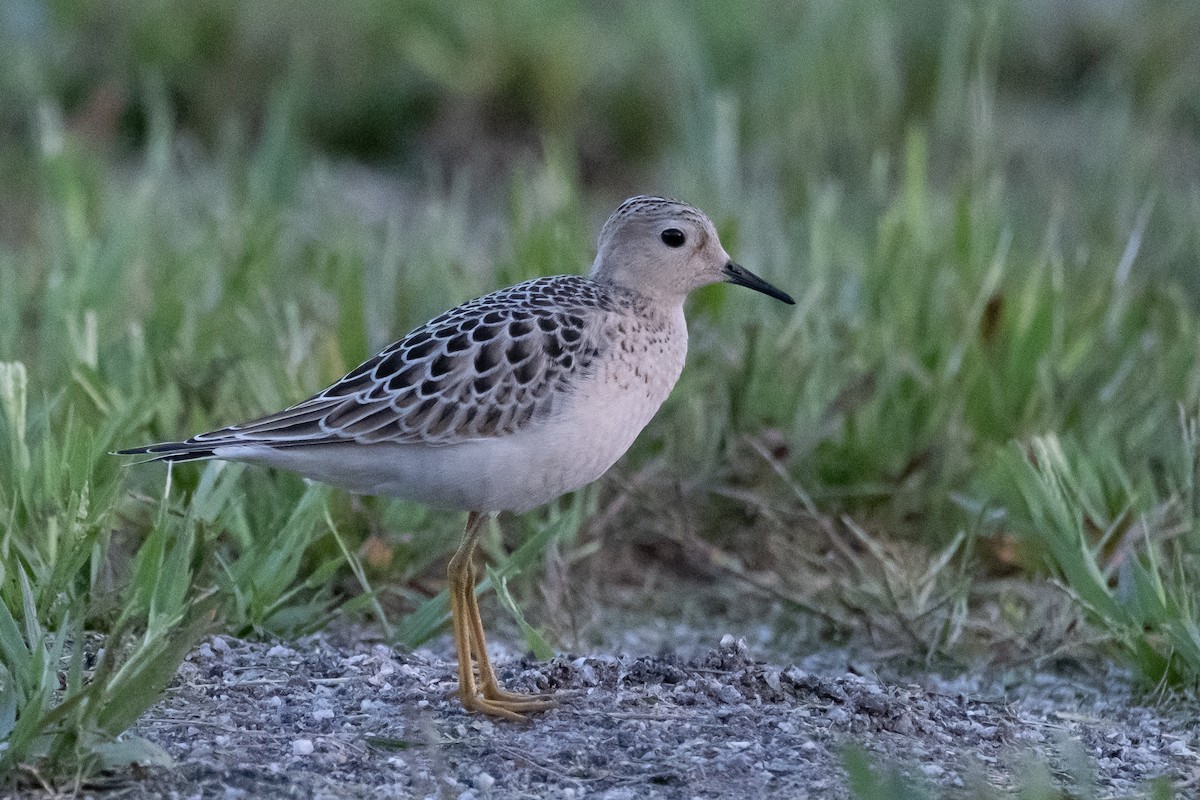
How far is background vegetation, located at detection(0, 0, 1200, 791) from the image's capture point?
13.9ft

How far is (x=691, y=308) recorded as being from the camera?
19.5 ft

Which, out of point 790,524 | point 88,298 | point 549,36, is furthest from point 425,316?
point 549,36

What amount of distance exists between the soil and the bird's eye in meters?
1.00

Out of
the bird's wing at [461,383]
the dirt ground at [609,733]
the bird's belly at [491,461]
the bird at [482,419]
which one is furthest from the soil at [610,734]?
the bird's wing at [461,383]

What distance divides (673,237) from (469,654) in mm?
1168

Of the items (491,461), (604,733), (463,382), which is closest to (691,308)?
(463,382)

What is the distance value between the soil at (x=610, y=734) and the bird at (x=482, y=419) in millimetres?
169

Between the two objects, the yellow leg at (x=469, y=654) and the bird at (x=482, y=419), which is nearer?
the yellow leg at (x=469, y=654)

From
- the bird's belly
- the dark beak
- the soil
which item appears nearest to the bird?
the bird's belly

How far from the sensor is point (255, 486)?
4797mm

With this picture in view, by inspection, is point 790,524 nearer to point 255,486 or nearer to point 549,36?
point 255,486

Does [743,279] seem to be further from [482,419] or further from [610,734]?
[610,734]

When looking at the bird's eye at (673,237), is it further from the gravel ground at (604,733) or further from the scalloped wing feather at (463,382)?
the gravel ground at (604,733)

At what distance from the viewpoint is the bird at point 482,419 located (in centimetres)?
378
